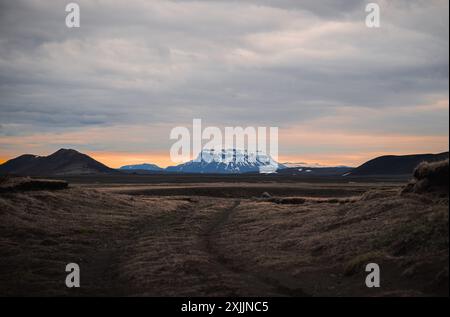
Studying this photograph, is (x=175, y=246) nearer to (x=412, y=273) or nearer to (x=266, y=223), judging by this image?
(x=266, y=223)

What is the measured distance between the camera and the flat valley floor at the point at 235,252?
1820 centimetres

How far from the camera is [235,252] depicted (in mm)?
27094

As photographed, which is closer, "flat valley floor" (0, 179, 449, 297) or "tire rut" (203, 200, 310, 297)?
"tire rut" (203, 200, 310, 297)

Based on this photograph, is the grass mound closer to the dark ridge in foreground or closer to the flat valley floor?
the flat valley floor

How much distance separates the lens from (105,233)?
35.4 metres

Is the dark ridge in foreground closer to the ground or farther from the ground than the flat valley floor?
farther from the ground

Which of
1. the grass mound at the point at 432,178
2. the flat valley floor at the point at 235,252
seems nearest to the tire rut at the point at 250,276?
the flat valley floor at the point at 235,252

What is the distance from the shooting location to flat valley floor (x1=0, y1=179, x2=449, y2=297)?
59.7ft

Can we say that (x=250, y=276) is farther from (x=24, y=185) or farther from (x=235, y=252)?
(x=24, y=185)

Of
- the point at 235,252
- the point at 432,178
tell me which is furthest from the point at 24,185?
the point at 432,178

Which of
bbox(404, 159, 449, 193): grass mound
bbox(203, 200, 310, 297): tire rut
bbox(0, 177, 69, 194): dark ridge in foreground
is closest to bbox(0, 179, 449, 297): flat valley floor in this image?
bbox(203, 200, 310, 297): tire rut
